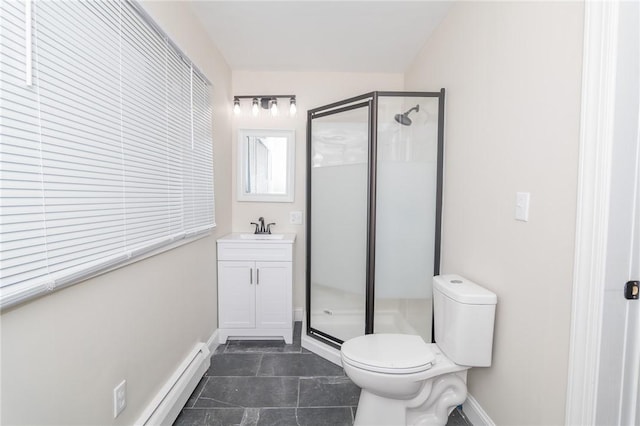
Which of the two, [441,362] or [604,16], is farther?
[441,362]

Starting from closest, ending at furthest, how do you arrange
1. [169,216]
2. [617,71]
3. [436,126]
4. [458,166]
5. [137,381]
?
[617,71]
[137,381]
[169,216]
[458,166]
[436,126]

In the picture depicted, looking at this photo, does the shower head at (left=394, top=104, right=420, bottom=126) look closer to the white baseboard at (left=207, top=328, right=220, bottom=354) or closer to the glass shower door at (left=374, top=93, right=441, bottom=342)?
the glass shower door at (left=374, top=93, right=441, bottom=342)

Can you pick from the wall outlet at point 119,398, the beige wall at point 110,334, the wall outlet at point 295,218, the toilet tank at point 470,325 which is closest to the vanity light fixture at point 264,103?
the beige wall at point 110,334

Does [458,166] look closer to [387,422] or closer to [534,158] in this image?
[534,158]

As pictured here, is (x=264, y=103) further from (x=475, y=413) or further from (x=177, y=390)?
(x=475, y=413)

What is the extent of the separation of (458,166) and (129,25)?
183cm

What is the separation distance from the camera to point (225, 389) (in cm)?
184

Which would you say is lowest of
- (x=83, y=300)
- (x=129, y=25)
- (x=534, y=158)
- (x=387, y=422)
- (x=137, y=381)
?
(x=387, y=422)

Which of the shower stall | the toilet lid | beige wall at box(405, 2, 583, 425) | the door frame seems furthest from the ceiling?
the toilet lid

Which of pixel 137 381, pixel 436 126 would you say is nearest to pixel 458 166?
pixel 436 126

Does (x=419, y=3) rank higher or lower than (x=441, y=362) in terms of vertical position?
higher

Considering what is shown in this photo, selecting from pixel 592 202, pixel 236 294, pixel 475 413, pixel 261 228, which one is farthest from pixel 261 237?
pixel 592 202

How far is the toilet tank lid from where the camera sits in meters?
1.34

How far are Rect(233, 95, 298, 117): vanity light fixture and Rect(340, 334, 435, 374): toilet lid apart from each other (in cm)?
215
